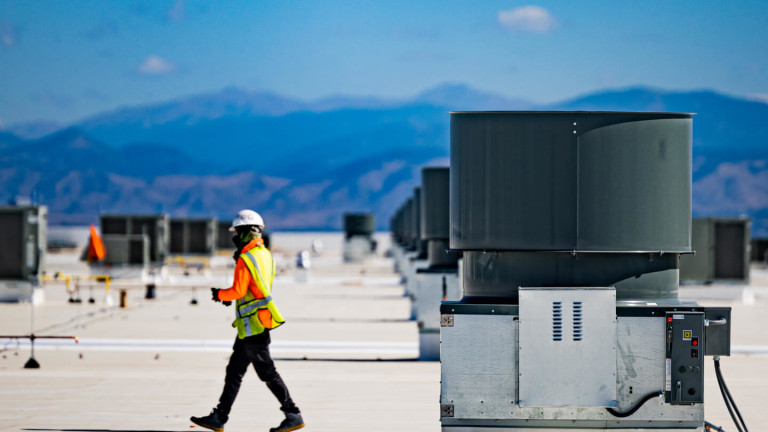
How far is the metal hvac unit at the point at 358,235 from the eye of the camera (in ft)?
246

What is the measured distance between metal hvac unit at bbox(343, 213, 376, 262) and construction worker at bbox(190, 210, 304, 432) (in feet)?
209

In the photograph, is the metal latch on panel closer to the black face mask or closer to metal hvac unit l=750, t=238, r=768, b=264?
the black face mask

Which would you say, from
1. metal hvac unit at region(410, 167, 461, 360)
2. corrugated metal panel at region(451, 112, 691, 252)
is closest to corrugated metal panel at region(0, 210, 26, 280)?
metal hvac unit at region(410, 167, 461, 360)

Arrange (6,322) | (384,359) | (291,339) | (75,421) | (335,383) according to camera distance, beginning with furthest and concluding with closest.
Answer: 1. (6,322)
2. (291,339)
3. (384,359)
4. (335,383)
5. (75,421)

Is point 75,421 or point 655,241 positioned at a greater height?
point 655,241

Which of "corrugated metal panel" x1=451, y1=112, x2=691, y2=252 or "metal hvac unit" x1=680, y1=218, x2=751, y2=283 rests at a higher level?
"corrugated metal panel" x1=451, y1=112, x2=691, y2=252

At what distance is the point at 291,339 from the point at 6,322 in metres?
6.53

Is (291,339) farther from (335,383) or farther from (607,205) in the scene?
(607,205)

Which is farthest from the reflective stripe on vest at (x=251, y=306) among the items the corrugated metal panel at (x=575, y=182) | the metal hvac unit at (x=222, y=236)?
the metal hvac unit at (x=222, y=236)

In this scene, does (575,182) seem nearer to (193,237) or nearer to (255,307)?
(255,307)

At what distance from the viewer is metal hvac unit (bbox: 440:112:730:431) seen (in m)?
8.79

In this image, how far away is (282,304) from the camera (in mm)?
31391

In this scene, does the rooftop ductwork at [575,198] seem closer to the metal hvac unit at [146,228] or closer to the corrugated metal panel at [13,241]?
the corrugated metal panel at [13,241]

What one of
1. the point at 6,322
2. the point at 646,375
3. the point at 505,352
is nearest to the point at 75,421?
the point at 505,352
